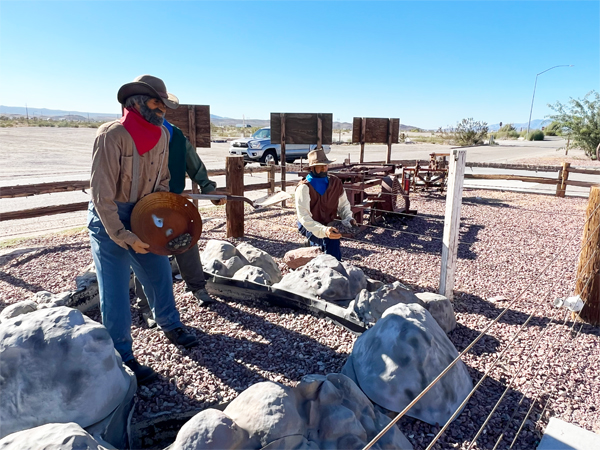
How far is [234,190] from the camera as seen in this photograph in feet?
21.8

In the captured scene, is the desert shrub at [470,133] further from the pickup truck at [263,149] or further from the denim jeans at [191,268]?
the denim jeans at [191,268]

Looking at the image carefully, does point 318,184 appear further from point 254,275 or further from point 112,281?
point 112,281

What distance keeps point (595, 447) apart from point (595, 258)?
76.7 inches

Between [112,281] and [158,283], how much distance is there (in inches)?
14.9

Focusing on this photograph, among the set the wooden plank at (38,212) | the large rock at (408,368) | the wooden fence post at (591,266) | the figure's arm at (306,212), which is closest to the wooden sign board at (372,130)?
the figure's arm at (306,212)

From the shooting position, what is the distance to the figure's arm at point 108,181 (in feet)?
8.77

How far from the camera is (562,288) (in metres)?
4.89

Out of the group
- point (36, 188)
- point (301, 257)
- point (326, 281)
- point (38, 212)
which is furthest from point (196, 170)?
point (38, 212)

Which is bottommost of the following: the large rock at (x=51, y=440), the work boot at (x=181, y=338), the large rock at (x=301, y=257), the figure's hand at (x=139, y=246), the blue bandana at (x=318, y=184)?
the work boot at (x=181, y=338)

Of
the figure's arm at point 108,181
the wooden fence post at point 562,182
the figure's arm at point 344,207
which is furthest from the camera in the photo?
the wooden fence post at point 562,182

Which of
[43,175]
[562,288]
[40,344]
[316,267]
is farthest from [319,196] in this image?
Answer: [43,175]

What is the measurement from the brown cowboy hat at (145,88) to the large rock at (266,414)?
1907mm

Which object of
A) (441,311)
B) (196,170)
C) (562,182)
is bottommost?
(441,311)

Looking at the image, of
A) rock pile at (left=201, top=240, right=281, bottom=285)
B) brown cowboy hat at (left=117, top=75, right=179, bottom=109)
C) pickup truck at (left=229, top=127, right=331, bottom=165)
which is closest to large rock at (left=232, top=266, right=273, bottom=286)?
rock pile at (left=201, top=240, right=281, bottom=285)
